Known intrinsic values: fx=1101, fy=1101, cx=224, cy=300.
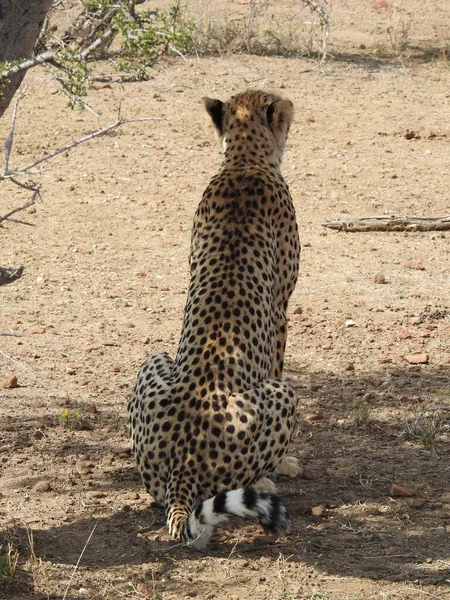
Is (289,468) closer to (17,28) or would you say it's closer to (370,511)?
(370,511)

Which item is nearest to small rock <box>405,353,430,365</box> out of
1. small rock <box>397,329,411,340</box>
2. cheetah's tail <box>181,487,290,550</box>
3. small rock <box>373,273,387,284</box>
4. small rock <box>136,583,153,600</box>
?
small rock <box>397,329,411,340</box>

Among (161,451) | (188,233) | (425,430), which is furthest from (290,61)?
(161,451)

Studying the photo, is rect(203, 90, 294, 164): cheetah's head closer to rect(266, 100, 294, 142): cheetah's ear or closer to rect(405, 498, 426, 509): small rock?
rect(266, 100, 294, 142): cheetah's ear

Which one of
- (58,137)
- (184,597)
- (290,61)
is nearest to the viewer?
(184,597)

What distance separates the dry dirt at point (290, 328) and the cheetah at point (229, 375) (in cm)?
23

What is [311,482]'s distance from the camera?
14.9 ft

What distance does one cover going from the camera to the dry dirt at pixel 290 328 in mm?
3840

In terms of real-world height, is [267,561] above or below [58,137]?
below

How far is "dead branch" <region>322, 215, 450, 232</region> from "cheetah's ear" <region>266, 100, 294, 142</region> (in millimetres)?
2781

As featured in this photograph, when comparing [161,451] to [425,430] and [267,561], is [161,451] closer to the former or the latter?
[267,561]

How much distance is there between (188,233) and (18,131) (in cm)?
239

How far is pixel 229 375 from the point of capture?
4066 millimetres

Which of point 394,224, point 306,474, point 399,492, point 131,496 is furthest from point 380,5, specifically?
point 131,496

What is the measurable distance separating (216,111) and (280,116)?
296mm
